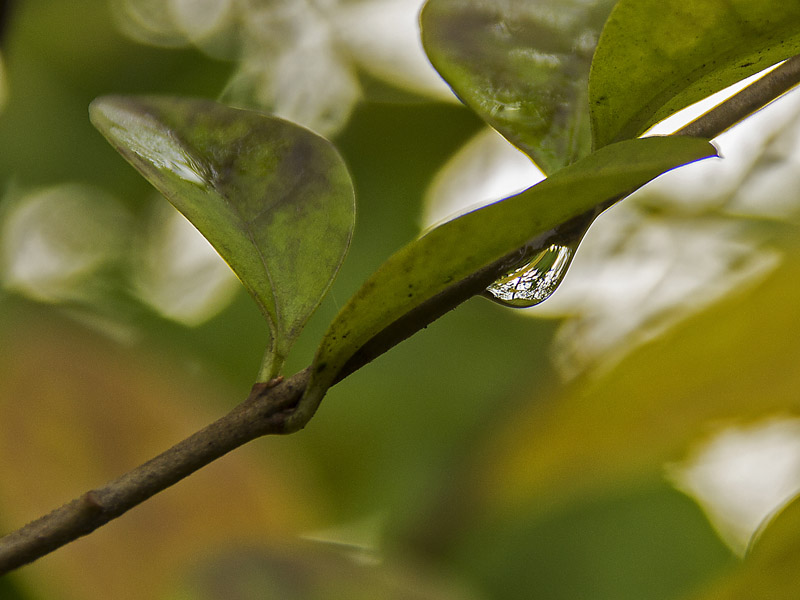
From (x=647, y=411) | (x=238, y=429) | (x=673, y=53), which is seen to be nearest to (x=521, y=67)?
(x=673, y=53)

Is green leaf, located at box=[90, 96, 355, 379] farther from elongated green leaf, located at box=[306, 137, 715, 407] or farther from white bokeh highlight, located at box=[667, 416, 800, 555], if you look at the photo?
white bokeh highlight, located at box=[667, 416, 800, 555]

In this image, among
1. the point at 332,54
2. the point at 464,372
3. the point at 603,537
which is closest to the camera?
the point at 603,537

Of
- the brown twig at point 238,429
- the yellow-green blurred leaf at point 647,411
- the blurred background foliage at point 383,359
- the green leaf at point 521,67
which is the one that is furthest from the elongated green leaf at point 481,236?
the yellow-green blurred leaf at point 647,411

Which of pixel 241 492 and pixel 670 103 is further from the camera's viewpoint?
pixel 241 492

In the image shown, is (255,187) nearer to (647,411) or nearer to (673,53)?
(673,53)

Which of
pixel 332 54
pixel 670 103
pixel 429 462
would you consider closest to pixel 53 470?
pixel 429 462

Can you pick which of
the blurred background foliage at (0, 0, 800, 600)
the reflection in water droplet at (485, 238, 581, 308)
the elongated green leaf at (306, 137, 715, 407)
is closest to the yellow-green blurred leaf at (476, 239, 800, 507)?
the blurred background foliage at (0, 0, 800, 600)

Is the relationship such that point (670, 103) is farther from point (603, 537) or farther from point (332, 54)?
point (332, 54)
